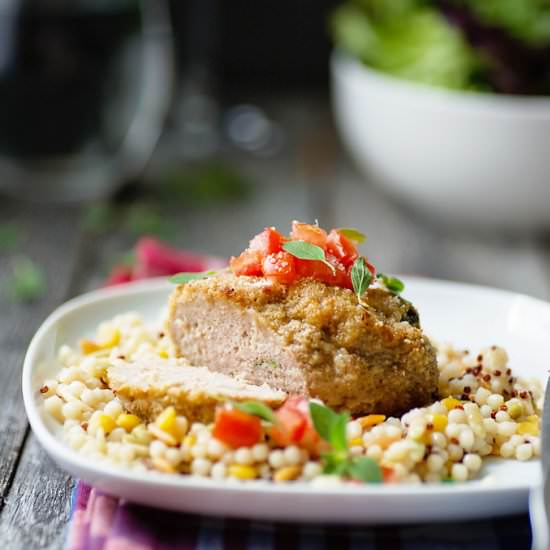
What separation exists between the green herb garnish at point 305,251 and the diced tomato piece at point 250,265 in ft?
0.55

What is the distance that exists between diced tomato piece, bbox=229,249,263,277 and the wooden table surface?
1211mm

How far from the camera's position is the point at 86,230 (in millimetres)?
6805

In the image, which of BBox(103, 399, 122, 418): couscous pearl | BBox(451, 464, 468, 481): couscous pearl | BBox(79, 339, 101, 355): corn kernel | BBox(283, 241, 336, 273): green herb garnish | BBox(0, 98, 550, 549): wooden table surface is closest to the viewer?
BBox(451, 464, 468, 481): couscous pearl

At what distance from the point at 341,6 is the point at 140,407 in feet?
22.3

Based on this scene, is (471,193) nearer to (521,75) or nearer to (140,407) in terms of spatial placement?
(521,75)

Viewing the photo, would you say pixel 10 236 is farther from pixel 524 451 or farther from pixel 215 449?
pixel 524 451

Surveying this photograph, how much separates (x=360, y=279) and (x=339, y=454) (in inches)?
29.0

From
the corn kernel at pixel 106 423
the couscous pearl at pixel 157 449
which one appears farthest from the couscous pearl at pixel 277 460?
the corn kernel at pixel 106 423

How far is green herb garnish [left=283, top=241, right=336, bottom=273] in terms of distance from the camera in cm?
341

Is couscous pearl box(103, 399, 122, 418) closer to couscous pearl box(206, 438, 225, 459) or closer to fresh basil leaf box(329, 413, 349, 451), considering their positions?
couscous pearl box(206, 438, 225, 459)

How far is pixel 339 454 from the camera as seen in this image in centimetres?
293

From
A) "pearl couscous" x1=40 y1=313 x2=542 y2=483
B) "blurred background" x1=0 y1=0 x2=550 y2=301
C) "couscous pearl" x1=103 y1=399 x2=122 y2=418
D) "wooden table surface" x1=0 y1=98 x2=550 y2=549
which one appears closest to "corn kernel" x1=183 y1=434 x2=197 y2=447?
"pearl couscous" x1=40 y1=313 x2=542 y2=483

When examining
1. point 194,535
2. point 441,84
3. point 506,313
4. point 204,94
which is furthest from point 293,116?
point 194,535

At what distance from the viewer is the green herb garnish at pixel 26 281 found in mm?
5633
